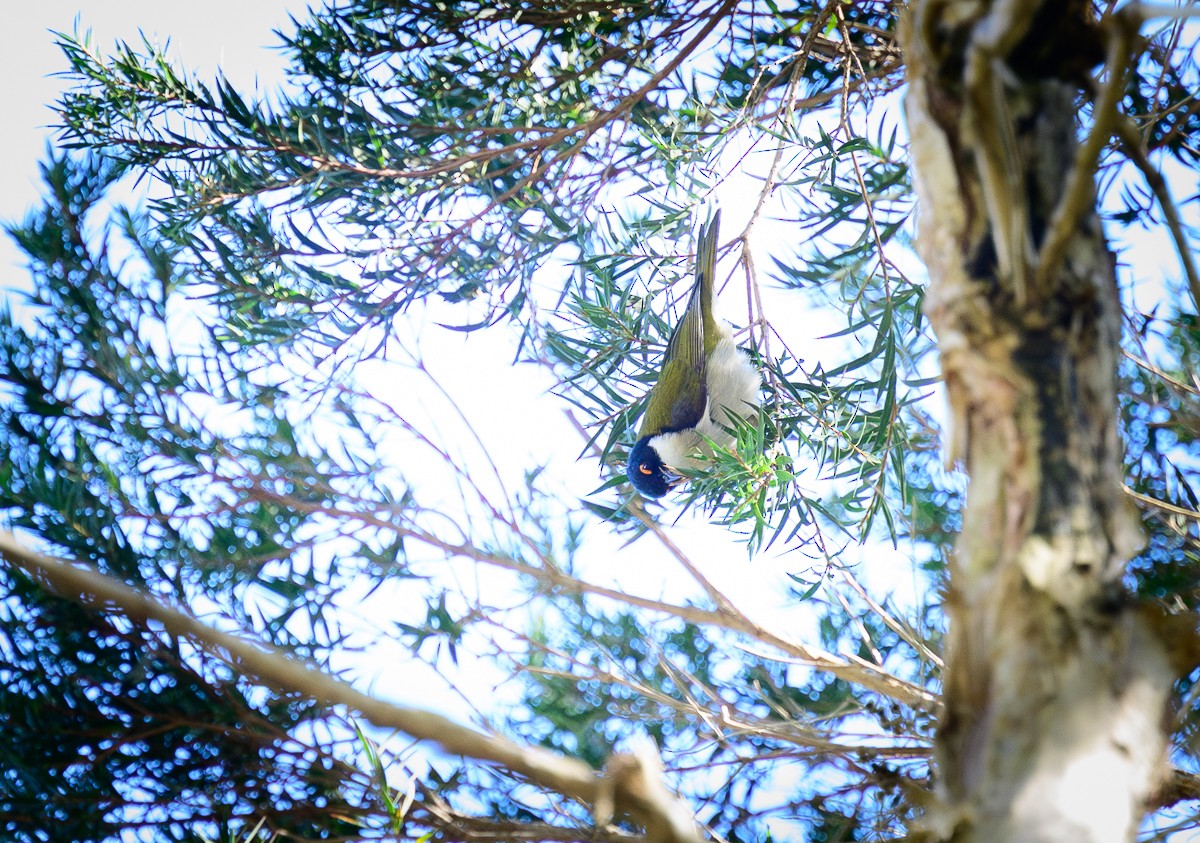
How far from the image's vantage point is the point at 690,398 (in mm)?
3207

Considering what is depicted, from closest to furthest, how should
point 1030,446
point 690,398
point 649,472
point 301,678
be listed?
point 301,678 < point 1030,446 < point 649,472 < point 690,398

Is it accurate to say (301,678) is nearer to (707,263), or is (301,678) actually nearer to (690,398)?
Answer: (707,263)

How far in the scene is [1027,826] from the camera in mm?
482

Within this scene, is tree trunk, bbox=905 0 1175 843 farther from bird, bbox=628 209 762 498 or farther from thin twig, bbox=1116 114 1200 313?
bird, bbox=628 209 762 498

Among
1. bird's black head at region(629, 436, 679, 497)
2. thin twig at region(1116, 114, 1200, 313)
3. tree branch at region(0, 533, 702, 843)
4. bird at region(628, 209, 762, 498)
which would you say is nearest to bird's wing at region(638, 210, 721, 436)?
bird at region(628, 209, 762, 498)

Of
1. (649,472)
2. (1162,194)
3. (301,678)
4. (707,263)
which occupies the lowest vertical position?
(301,678)

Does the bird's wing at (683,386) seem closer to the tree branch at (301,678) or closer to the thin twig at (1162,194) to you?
the thin twig at (1162,194)

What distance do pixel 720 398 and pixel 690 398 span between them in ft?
0.33

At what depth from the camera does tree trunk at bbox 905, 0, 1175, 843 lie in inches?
19.6

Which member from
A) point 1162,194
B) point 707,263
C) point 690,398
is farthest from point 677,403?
point 1162,194

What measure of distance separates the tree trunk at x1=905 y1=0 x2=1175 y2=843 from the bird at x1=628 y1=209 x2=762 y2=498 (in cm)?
218

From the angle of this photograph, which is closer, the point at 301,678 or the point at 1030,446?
the point at 301,678

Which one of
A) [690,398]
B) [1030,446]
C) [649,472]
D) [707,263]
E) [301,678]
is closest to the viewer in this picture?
[301,678]

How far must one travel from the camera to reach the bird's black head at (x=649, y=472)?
9.87 ft
